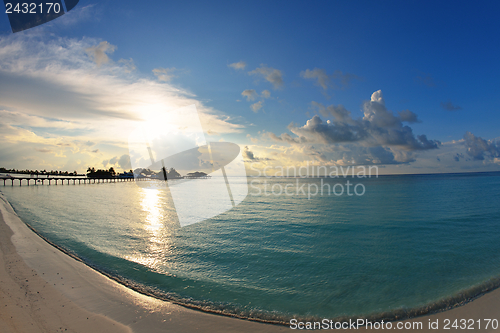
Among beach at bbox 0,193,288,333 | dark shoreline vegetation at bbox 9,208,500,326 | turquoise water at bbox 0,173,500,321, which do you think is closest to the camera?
beach at bbox 0,193,288,333

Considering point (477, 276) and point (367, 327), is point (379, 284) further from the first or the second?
point (477, 276)

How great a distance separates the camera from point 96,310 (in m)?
6.84

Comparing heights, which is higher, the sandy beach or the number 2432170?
the sandy beach

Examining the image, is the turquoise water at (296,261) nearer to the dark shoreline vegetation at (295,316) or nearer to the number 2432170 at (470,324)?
the dark shoreline vegetation at (295,316)

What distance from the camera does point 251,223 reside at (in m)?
21.6

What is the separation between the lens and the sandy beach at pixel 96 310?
6.09 meters

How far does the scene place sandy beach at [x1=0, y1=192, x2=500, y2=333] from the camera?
6.09 meters

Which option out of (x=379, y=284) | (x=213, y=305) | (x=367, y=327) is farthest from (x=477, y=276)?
(x=213, y=305)

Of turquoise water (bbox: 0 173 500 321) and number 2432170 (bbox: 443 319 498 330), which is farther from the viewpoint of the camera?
turquoise water (bbox: 0 173 500 321)

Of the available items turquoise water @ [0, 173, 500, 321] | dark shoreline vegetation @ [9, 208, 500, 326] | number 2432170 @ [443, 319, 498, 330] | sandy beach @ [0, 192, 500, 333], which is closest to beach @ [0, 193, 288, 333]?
sandy beach @ [0, 192, 500, 333]

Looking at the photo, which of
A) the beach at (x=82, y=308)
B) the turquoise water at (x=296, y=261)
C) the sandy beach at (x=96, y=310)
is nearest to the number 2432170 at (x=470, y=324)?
the sandy beach at (x=96, y=310)

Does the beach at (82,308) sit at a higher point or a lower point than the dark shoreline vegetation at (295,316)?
higher

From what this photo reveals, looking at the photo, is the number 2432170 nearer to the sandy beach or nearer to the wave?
the sandy beach

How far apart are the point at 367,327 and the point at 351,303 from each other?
4.53 ft
